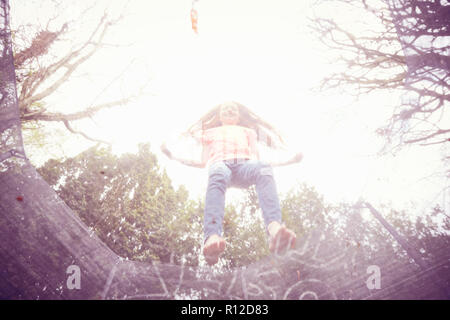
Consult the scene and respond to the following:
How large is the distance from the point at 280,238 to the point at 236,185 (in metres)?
0.62

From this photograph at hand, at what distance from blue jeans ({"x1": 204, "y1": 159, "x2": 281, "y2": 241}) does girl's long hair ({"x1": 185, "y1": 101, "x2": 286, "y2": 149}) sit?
19.1 inches

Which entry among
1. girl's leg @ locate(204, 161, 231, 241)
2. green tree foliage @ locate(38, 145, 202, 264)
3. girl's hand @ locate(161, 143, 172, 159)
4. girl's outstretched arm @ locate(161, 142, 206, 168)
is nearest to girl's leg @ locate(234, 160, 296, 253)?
girl's leg @ locate(204, 161, 231, 241)

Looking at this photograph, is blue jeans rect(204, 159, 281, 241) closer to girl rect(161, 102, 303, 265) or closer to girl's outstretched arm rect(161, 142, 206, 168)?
girl rect(161, 102, 303, 265)

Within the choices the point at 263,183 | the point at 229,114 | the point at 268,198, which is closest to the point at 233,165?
the point at 263,183

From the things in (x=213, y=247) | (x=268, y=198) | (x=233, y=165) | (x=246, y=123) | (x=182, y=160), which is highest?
(x=246, y=123)

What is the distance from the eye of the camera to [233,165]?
5.72ft

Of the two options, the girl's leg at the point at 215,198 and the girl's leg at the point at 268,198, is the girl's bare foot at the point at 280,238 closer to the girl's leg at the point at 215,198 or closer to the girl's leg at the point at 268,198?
the girl's leg at the point at 268,198

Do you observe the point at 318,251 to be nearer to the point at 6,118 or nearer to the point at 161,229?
the point at 6,118

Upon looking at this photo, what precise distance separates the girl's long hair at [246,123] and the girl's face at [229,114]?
2.7 inches

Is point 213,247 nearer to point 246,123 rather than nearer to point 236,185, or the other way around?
point 236,185

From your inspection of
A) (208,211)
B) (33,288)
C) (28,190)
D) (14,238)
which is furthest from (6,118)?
(208,211)

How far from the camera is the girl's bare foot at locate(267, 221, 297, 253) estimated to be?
1272mm

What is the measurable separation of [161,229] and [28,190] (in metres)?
2.93

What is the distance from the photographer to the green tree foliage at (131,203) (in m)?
4.05
